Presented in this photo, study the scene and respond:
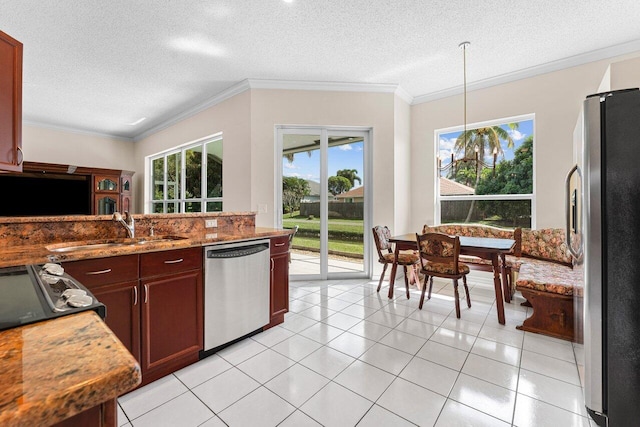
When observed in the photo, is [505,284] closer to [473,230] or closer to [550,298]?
[550,298]

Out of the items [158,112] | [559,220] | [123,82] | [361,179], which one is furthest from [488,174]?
[158,112]

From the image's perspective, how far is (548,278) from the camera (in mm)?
2572

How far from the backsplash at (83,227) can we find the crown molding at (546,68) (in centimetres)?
392

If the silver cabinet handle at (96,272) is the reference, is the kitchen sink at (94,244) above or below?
above

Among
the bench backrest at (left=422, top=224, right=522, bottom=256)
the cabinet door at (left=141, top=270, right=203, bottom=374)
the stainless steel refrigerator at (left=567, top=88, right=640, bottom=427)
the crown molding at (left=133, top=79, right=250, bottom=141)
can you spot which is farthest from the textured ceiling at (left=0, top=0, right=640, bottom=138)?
the cabinet door at (left=141, top=270, right=203, bottom=374)

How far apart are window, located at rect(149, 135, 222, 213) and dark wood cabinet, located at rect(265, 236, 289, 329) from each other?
8.74 ft

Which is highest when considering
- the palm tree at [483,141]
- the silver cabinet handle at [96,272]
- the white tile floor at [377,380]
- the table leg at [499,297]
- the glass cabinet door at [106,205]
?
the palm tree at [483,141]

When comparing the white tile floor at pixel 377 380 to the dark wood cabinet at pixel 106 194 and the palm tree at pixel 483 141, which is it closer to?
the palm tree at pixel 483 141

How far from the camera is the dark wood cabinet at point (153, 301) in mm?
1632

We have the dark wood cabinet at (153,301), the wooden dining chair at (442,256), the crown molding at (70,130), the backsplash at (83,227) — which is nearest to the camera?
the dark wood cabinet at (153,301)

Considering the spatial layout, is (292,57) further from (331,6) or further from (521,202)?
(521,202)

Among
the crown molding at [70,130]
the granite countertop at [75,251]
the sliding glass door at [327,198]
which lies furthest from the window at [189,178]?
the granite countertop at [75,251]

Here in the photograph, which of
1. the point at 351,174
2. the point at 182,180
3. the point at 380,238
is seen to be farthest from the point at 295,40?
the point at 182,180

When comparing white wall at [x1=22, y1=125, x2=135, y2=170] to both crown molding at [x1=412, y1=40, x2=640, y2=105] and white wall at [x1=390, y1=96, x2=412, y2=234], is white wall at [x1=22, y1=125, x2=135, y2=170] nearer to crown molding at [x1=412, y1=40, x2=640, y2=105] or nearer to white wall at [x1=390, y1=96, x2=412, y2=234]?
white wall at [x1=390, y1=96, x2=412, y2=234]
